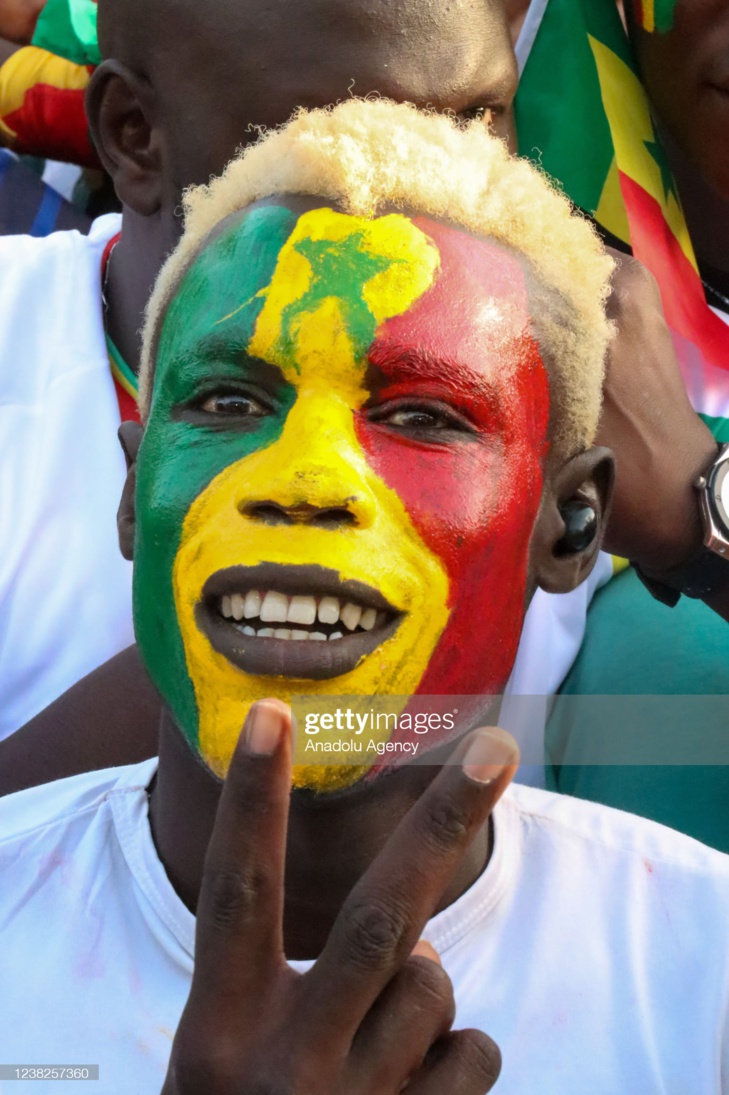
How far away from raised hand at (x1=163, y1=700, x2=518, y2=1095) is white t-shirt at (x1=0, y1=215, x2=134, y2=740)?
1336 mm

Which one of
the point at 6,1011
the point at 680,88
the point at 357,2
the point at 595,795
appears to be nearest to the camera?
the point at 6,1011

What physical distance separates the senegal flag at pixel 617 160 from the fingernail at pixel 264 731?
1.89 m

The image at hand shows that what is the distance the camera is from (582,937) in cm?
167

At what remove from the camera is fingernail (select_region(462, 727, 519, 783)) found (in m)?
1.13

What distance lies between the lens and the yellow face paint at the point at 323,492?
1.48 m

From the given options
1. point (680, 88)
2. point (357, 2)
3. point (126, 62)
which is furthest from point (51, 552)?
point (680, 88)

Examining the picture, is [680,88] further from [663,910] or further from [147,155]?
[663,910]

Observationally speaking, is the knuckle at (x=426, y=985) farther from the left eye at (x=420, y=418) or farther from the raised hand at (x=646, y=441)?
the raised hand at (x=646, y=441)

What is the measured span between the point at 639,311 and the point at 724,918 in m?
1.02

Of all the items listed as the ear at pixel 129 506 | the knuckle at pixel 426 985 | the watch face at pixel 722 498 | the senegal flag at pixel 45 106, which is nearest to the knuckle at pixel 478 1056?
the knuckle at pixel 426 985

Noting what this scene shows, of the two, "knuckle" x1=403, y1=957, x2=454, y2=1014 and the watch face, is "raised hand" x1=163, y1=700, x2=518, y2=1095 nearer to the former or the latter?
"knuckle" x1=403, y1=957, x2=454, y2=1014

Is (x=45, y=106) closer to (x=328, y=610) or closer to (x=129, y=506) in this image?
(x=129, y=506)

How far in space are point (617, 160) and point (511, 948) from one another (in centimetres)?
175

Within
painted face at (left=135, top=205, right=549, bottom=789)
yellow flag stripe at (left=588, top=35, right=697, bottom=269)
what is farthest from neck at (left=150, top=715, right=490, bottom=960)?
yellow flag stripe at (left=588, top=35, right=697, bottom=269)
